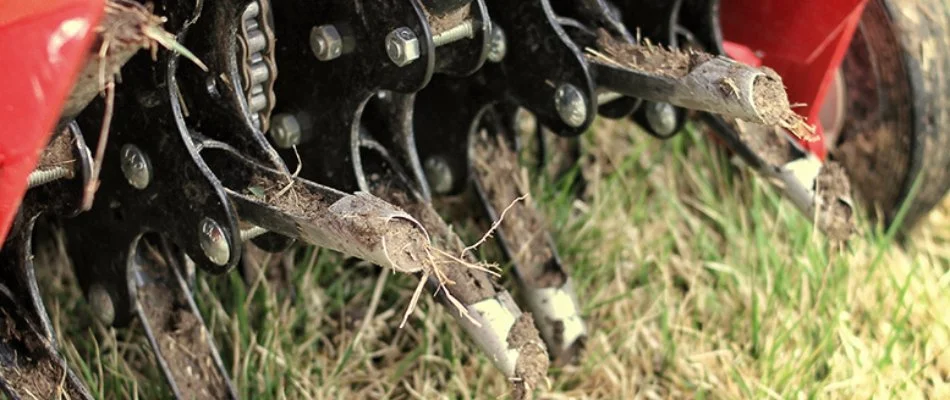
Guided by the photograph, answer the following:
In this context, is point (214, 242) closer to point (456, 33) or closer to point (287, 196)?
point (287, 196)

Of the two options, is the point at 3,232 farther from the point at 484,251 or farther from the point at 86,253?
the point at 484,251

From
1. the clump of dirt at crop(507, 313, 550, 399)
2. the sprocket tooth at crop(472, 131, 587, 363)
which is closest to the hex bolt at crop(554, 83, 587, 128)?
the sprocket tooth at crop(472, 131, 587, 363)

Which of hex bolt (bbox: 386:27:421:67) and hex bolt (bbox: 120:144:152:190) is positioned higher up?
hex bolt (bbox: 386:27:421:67)

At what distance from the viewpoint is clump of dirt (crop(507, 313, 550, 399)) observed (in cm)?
134

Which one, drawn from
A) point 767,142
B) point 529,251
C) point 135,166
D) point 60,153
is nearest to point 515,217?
point 529,251

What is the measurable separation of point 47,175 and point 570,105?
60 cm

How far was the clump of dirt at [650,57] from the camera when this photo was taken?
1.40m

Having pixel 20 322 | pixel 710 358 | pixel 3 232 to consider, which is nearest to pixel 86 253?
pixel 20 322

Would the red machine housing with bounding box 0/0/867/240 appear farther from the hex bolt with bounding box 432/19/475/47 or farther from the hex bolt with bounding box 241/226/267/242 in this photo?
the hex bolt with bounding box 432/19/475/47

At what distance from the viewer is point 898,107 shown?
197cm

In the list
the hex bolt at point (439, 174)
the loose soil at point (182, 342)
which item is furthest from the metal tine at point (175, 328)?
the hex bolt at point (439, 174)

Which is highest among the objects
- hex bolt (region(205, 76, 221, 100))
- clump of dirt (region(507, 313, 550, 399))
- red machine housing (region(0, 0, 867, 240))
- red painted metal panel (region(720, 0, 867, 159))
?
red machine housing (region(0, 0, 867, 240))

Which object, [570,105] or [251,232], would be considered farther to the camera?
[570,105]

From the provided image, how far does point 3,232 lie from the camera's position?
102 cm
